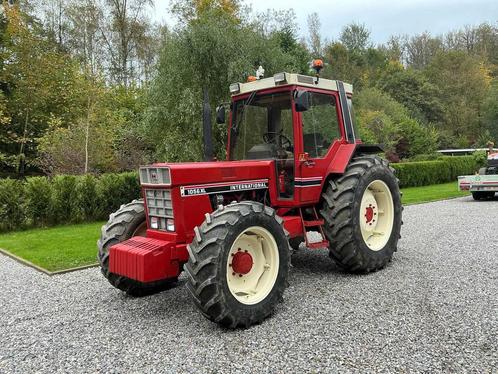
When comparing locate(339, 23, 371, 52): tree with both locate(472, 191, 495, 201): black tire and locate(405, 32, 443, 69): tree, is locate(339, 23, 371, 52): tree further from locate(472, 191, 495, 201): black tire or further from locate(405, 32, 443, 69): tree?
locate(472, 191, 495, 201): black tire

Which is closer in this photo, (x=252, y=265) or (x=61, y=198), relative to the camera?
(x=252, y=265)

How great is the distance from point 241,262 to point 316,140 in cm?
208

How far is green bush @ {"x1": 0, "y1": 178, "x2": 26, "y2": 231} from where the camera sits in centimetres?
1060

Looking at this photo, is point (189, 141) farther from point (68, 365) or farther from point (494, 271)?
point (68, 365)

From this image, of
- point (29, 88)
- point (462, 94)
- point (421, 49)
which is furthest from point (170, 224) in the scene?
point (421, 49)

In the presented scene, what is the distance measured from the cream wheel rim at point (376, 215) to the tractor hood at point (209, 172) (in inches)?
60.2

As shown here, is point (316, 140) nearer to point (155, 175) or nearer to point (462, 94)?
point (155, 175)

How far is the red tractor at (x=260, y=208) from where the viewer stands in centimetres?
413

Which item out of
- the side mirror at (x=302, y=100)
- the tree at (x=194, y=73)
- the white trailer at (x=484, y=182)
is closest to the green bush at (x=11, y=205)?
the tree at (x=194, y=73)

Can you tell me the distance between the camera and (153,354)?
3.65 m

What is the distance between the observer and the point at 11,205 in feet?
35.0

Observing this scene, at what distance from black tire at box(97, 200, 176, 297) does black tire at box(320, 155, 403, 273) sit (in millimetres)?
2116

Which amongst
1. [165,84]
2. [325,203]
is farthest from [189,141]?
[325,203]

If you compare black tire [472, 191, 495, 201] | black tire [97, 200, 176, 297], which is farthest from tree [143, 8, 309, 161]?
black tire [97, 200, 176, 297]
